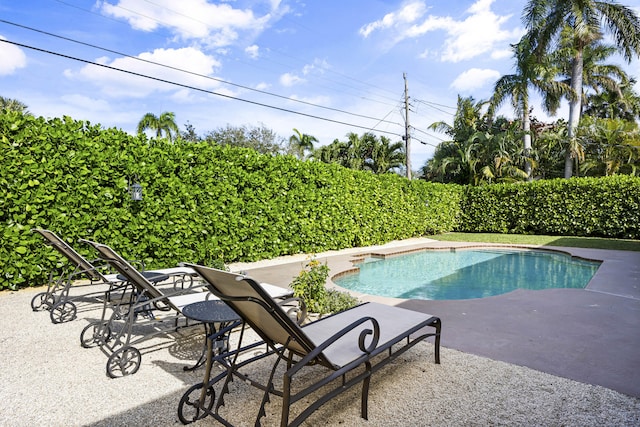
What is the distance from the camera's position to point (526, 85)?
22000mm


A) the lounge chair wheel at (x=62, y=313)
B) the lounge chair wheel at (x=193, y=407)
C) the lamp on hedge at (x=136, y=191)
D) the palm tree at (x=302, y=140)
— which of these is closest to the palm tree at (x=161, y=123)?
the palm tree at (x=302, y=140)

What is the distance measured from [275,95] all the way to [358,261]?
9.66m

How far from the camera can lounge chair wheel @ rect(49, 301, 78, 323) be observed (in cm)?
476

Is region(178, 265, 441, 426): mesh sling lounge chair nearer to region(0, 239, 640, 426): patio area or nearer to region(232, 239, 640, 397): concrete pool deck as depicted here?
region(0, 239, 640, 426): patio area

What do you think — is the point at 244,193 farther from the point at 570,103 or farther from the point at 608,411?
the point at 570,103

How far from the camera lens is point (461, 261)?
39.5 feet

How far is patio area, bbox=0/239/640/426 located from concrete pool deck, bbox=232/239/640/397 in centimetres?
2

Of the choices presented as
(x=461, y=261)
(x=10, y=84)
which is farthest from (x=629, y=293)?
(x=10, y=84)

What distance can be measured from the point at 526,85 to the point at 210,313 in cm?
2470

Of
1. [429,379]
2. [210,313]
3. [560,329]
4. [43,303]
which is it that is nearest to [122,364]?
[210,313]

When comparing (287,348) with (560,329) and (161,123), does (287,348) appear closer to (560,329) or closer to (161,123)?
(560,329)

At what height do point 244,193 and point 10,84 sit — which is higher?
point 10,84

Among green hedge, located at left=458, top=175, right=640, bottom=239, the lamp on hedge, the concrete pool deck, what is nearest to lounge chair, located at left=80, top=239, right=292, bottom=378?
the concrete pool deck

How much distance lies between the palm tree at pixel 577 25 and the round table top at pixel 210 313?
2419cm
